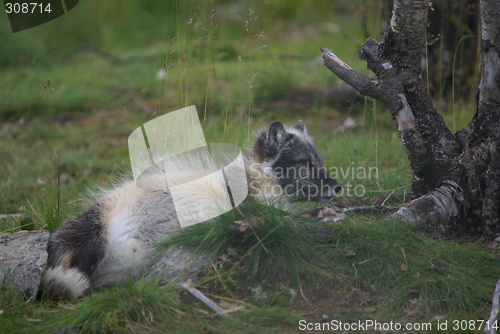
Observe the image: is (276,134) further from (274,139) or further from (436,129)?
(436,129)

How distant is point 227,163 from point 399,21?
1680mm

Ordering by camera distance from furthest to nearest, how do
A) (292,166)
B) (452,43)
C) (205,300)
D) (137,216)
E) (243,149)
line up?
1. (452,43)
2. (243,149)
3. (292,166)
4. (137,216)
5. (205,300)

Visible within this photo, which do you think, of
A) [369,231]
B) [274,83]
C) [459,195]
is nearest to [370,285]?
[369,231]

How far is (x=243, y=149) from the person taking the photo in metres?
5.39

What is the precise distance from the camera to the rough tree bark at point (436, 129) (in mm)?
4043

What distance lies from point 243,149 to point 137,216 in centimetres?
158

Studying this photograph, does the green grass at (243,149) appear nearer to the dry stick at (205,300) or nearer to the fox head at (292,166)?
the dry stick at (205,300)

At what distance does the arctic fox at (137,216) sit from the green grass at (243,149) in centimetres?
22

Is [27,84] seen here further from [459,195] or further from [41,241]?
[459,195]

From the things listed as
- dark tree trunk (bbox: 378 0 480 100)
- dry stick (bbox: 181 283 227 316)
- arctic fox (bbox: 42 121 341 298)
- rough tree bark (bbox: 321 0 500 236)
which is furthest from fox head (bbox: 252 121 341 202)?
dark tree trunk (bbox: 378 0 480 100)

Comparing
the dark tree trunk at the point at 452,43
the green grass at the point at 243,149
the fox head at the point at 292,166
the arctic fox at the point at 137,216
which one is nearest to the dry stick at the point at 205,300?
the green grass at the point at 243,149

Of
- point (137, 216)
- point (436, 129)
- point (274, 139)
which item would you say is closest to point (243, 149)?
point (274, 139)

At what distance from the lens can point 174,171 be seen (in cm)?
453

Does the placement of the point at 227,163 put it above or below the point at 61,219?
above
